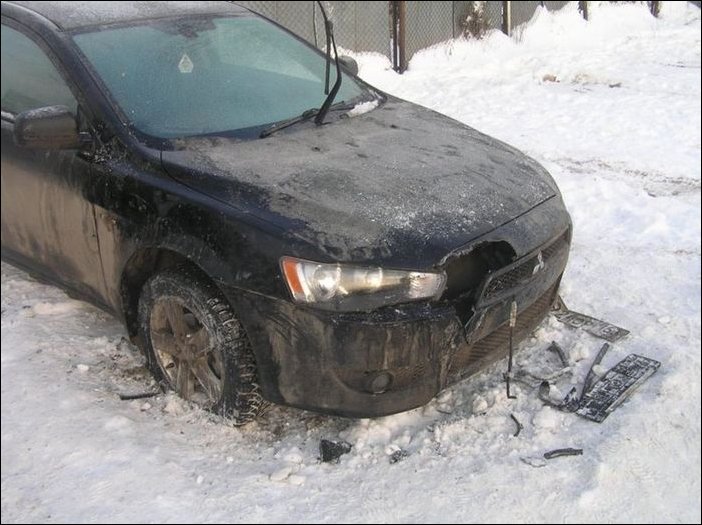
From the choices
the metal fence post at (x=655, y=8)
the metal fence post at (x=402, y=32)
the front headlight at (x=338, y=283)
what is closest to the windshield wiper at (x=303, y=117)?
the front headlight at (x=338, y=283)

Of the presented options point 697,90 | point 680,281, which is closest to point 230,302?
point 680,281

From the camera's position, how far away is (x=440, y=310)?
8.32ft

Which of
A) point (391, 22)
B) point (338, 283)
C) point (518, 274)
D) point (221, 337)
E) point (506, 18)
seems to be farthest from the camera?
point (506, 18)

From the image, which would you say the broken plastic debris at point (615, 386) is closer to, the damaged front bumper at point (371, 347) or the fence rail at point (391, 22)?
the damaged front bumper at point (371, 347)

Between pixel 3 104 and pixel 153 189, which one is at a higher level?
pixel 3 104

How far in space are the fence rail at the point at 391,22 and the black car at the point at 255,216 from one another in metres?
5.18

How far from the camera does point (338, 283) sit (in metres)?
2.46

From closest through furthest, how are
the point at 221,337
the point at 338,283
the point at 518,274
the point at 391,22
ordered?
the point at 338,283, the point at 221,337, the point at 518,274, the point at 391,22

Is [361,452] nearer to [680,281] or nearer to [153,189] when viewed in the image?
[153,189]

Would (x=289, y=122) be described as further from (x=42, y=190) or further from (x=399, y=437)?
(x=399, y=437)

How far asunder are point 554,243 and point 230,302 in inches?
56.5

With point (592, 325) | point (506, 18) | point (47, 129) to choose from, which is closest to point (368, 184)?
point (47, 129)

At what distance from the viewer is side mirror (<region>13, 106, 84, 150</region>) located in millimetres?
2936

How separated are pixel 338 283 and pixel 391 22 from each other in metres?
8.25
